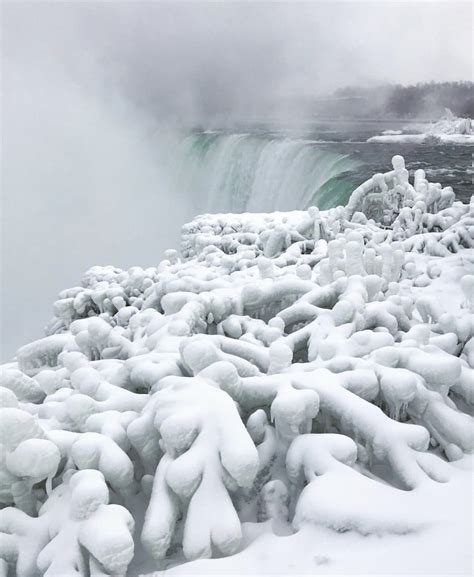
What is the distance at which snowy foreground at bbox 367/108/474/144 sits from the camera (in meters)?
18.6

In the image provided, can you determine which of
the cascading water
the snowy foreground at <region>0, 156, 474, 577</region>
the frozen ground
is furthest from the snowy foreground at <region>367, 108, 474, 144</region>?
the frozen ground

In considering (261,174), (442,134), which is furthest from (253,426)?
(442,134)

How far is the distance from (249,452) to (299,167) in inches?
622

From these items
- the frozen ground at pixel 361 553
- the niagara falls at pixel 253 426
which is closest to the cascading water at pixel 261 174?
the niagara falls at pixel 253 426

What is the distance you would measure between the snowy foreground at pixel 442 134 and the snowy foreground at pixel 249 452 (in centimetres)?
1837

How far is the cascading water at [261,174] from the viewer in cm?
1476

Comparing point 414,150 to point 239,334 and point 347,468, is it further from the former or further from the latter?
point 347,468

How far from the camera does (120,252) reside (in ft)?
80.0

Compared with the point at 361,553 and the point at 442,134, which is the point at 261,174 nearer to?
the point at 442,134

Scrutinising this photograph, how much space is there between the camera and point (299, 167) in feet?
53.9

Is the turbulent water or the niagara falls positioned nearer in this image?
the niagara falls

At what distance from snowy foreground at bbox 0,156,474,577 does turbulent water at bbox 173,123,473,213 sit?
36.7 ft

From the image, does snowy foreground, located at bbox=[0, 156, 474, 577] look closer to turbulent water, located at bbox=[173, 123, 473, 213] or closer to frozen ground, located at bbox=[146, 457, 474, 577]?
frozen ground, located at bbox=[146, 457, 474, 577]

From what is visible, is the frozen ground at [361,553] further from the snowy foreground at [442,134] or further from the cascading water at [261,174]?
the snowy foreground at [442,134]
